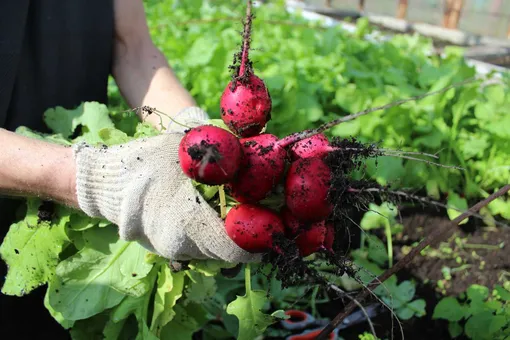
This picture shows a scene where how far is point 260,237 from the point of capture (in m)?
1.25

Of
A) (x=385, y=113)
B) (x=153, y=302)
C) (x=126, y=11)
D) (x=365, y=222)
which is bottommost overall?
(x=365, y=222)

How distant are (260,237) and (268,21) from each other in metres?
4.16

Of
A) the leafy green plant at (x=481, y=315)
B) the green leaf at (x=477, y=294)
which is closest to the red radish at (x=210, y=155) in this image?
the leafy green plant at (x=481, y=315)


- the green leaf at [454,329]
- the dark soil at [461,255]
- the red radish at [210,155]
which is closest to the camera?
the red radish at [210,155]

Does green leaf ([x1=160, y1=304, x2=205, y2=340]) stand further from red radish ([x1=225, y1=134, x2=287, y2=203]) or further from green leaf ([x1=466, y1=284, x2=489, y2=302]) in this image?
green leaf ([x1=466, y1=284, x2=489, y2=302])

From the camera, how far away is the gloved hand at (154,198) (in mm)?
1305

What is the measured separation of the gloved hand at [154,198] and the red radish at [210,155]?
16cm

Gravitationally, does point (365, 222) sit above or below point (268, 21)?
below

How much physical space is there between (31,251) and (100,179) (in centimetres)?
55

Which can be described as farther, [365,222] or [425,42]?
[425,42]

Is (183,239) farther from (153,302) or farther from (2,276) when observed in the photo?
(2,276)

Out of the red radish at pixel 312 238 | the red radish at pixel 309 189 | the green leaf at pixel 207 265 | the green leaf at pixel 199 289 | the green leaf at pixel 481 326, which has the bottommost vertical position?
the green leaf at pixel 481 326

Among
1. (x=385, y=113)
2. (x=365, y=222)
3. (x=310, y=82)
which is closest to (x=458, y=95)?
(x=385, y=113)

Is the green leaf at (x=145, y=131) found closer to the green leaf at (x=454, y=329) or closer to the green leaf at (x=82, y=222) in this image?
the green leaf at (x=82, y=222)
